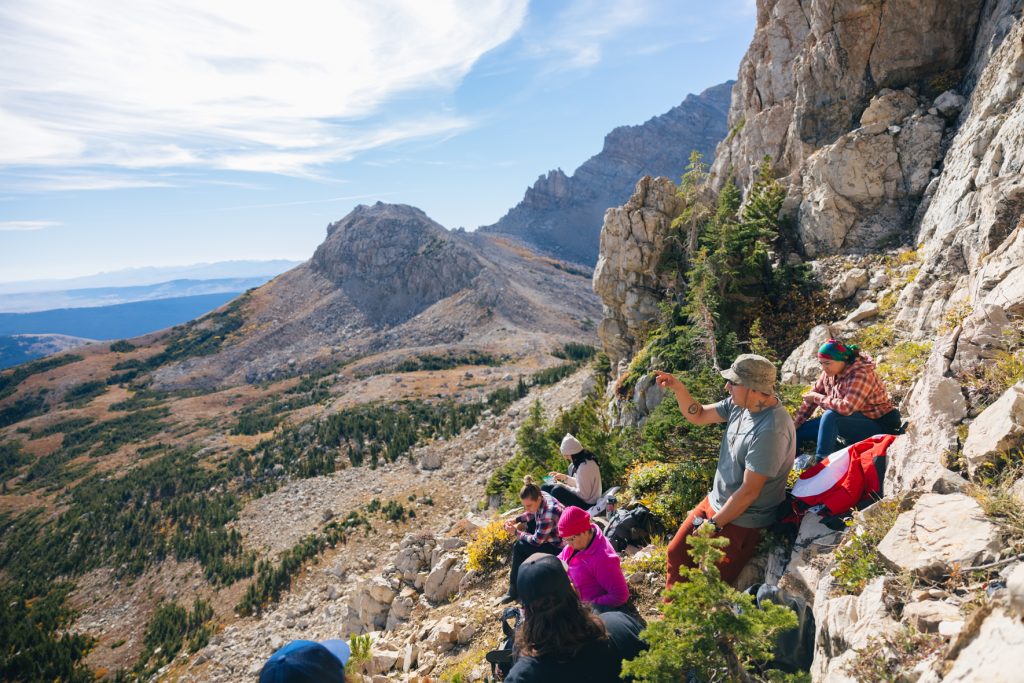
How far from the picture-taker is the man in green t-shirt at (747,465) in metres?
3.95

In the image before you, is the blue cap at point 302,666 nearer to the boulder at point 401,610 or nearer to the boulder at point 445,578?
the boulder at point 445,578

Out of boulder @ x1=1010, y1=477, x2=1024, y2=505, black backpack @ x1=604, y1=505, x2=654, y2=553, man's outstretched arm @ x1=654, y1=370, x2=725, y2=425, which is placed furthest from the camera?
black backpack @ x1=604, y1=505, x2=654, y2=553

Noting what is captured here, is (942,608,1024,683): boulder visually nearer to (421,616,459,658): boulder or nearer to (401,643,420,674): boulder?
(421,616,459,658): boulder

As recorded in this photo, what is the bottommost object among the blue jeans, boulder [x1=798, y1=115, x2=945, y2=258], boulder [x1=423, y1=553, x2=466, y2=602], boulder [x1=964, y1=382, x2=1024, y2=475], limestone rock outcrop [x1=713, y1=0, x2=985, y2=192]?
boulder [x1=423, y1=553, x2=466, y2=602]

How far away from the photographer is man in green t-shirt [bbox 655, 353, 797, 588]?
3945mm

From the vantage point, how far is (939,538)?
3.12m

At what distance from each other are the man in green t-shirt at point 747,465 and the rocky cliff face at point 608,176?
160907 mm

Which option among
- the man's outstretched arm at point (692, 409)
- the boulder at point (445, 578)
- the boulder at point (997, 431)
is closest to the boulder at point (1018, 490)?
the boulder at point (997, 431)

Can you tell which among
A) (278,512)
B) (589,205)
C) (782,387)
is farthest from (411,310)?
(589,205)

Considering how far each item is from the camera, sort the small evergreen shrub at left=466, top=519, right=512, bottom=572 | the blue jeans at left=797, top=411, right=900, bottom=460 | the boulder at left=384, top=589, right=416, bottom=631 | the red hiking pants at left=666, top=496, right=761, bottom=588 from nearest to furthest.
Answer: the red hiking pants at left=666, top=496, right=761, bottom=588 → the blue jeans at left=797, top=411, right=900, bottom=460 → the small evergreen shrub at left=466, top=519, right=512, bottom=572 → the boulder at left=384, top=589, right=416, bottom=631

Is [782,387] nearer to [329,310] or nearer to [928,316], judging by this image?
[928,316]

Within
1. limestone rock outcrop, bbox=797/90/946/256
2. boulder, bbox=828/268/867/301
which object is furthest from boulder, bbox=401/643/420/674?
limestone rock outcrop, bbox=797/90/946/256

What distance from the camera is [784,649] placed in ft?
11.4

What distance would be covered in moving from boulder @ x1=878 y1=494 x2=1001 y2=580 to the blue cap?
373 centimetres
